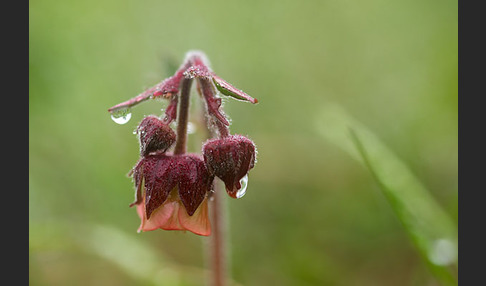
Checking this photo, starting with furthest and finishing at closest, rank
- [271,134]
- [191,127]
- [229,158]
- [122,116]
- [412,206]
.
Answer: [271,134]
[191,127]
[412,206]
[122,116]
[229,158]

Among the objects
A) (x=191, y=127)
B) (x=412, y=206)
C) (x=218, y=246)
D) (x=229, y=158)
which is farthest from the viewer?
(x=191, y=127)

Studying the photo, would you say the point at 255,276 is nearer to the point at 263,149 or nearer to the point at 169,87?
the point at 263,149

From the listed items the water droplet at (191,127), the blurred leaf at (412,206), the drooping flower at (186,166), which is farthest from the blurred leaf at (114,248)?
the blurred leaf at (412,206)

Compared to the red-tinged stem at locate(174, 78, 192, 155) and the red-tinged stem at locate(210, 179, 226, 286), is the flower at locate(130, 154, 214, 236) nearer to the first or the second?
the red-tinged stem at locate(174, 78, 192, 155)

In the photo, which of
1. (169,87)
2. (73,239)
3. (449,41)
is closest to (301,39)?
(449,41)

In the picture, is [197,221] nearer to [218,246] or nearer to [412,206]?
[218,246]

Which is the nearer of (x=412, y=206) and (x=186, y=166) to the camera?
(x=186, y=166)

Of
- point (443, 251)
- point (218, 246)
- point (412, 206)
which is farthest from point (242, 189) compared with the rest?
point (443, 251)
